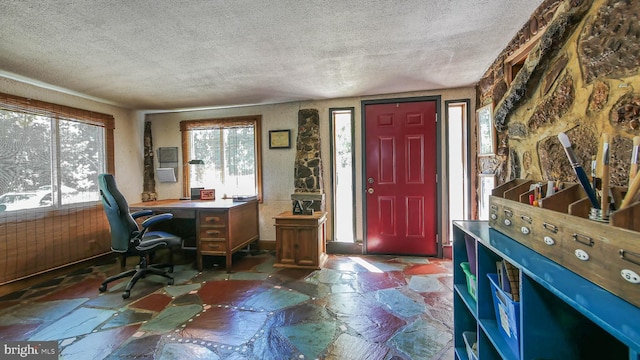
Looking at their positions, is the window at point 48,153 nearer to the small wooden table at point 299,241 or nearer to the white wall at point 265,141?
the white wall at point 265,141

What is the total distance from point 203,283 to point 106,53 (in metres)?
2.38

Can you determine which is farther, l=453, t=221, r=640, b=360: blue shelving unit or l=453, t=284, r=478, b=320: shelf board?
l=453, t=284, r=478, b=320: shelf board

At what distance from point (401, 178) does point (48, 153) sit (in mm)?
4378

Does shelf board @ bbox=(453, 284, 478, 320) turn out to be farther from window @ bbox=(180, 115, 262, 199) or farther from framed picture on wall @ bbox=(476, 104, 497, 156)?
window @ bbox=(180, 115, 262, 199)

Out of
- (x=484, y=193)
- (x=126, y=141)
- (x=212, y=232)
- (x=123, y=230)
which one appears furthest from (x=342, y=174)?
(x=126, y=141)

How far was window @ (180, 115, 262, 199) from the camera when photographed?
402cm

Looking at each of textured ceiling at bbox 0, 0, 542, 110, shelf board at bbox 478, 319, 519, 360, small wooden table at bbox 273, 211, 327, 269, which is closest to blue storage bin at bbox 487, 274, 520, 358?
shelf board at bbox 478, 319, 519, 360

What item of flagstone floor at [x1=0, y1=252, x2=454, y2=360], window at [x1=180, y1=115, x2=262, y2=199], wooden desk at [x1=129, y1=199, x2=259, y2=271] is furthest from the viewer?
window at [x1=180, y1=115, x2=262, y2=199]

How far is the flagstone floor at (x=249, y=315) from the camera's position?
1.78 meters

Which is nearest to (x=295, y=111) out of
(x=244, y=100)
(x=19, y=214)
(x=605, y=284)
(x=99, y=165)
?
(x=244, y=100)

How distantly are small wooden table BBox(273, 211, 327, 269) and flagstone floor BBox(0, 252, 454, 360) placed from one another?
0.15 m

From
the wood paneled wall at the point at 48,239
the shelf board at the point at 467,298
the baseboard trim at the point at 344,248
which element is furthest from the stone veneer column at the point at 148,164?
the shelf board at the point at 467,298

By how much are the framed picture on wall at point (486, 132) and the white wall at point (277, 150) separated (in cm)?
43

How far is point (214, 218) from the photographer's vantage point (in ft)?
10.6
